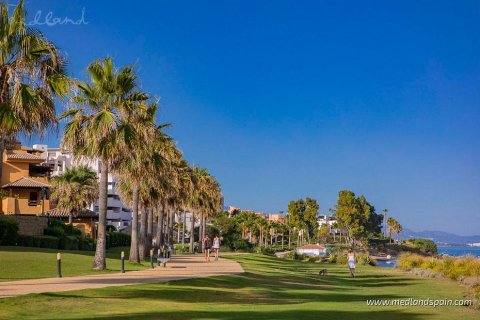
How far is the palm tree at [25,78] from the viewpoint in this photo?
1733 centimetres

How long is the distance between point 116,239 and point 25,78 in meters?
51.9

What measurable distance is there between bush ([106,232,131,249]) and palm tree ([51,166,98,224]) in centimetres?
496

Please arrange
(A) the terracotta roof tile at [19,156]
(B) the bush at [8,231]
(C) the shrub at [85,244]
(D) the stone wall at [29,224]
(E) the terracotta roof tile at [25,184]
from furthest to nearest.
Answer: (A) the terracotta roof tile at [19,156] → (E) the terracotta roof tile at [25,184] → (C) the shrub at [85,244] → (D) the stone wall at [29,224] → (B) the bush at [8,231]

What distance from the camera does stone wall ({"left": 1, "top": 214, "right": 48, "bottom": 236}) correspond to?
4384 cm

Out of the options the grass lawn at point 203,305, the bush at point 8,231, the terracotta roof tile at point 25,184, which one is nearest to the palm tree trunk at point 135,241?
the bush at point 8,231

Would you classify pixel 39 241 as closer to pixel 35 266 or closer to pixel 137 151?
pixel 137 151


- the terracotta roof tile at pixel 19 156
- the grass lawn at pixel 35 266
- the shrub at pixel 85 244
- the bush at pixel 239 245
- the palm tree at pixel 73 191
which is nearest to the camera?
the grass lawn at pixel 35 266

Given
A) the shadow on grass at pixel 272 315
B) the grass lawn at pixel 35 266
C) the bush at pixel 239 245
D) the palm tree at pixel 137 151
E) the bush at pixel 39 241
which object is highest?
the palm tree at pixel 137 151

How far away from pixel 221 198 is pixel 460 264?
47.5m

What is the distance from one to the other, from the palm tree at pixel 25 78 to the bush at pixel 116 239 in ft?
149

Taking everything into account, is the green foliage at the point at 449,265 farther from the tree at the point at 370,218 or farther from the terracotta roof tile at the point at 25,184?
the tree at the point at 370,218

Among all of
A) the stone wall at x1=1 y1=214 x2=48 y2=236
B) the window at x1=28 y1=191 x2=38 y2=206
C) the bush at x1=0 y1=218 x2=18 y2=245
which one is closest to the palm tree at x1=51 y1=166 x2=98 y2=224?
the window at x1=28 y1=191 x2=38 y2=206

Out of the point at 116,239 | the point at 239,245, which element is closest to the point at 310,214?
the point at 239,245

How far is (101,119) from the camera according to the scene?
89.9 feet
